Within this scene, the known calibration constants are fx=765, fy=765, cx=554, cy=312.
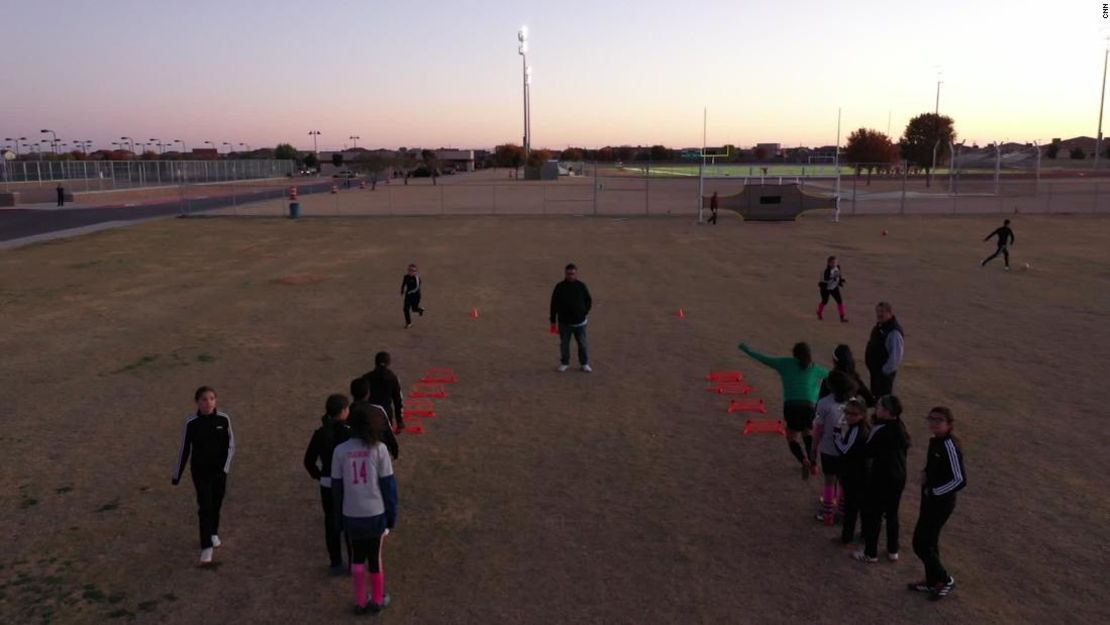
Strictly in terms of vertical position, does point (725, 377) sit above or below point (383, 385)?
below

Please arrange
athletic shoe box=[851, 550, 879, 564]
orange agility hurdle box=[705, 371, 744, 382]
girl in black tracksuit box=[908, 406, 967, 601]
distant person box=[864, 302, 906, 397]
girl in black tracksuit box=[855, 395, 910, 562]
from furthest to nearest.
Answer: orange agility hurdle box=[705, 371, 744, 382]
distant person box=[864, 302, 906, 397]
athletic shoe box=[851, 550, 879, 564]
girl in black tracksuit box=[855, 395, 910, 562]
girl in black tracksuit box=[908, 406, 967, 601]

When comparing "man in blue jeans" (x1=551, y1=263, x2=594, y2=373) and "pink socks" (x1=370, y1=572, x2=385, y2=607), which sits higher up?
"man in blue jeans" (x1=551, y1=263, x2=594, y2=373)

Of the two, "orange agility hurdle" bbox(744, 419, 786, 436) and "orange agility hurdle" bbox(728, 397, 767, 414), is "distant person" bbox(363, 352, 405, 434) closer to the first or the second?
"orange agility hurdle" bbox(744, 419, 786, 436)

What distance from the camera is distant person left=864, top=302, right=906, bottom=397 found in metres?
8.97

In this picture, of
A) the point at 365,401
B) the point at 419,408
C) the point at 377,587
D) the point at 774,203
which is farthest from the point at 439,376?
the point at 774,203

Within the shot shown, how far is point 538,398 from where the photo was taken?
1144 cm

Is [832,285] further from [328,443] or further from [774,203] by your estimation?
[774,203]

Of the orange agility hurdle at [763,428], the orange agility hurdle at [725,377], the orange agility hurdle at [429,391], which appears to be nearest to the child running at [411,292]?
the orange agility hurdle at [429,391]

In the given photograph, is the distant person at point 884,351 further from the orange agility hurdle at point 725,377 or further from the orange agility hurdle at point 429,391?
the orange agility hurdle at point 429,391

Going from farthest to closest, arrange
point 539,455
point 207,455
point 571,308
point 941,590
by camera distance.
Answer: point 571,308, point 539,455, point 207,455, point 941,590

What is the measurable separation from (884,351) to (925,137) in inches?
3638

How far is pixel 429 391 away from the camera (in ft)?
38.7

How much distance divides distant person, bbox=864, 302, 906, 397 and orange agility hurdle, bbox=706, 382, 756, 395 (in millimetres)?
2458

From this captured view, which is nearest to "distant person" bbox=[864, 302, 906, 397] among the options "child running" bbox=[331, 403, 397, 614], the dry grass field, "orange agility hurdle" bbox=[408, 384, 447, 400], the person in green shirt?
the dry grass field
